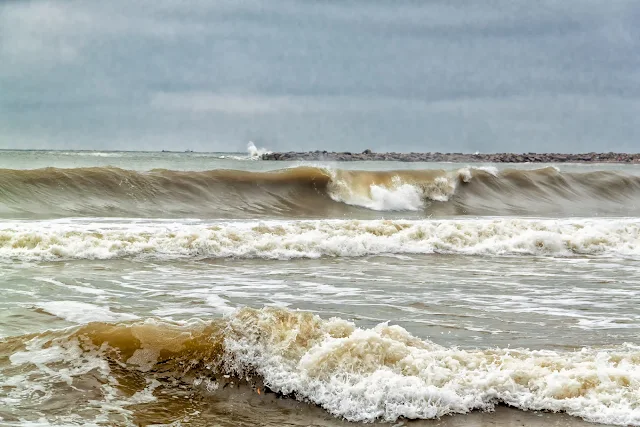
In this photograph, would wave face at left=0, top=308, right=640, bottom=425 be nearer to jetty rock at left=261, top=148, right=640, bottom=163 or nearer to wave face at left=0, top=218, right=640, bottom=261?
wave face at left=0, top=218, right=640, bottom=261

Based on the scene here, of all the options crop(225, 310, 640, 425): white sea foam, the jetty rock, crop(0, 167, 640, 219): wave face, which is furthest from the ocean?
the jetty rock

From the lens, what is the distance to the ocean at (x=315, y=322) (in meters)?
5.09

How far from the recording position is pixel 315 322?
20.4ft

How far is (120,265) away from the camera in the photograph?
11.8 meters

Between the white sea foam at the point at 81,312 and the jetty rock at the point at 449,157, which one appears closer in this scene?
the white sea foam at the point at 81,312

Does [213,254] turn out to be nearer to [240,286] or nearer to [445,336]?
[240,286]

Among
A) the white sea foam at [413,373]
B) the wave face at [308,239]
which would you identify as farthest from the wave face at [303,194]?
the white sea foam at [413,373]

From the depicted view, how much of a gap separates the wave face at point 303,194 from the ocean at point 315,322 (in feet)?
5.97

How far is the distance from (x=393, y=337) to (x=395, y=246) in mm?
8700

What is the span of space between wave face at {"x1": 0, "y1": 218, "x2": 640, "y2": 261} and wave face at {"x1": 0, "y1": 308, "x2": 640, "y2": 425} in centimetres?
687

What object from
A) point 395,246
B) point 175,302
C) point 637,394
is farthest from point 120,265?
point 637,394

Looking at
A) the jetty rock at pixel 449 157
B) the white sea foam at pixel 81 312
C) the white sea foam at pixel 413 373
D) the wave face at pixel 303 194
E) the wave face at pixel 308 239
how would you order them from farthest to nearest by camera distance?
the jetty rock at pixel 449 157 < the wave face at pixel 303 194 < the wave face at pixel 308 239 < the white sea foam at pixel 81 312 < the white sea foam at pixel 413 373

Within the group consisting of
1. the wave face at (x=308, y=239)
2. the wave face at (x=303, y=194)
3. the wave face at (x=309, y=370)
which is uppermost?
the wave face at (x=303, y=194)

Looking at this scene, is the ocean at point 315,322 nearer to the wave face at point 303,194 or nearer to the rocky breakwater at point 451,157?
the wave face at point 303,194
